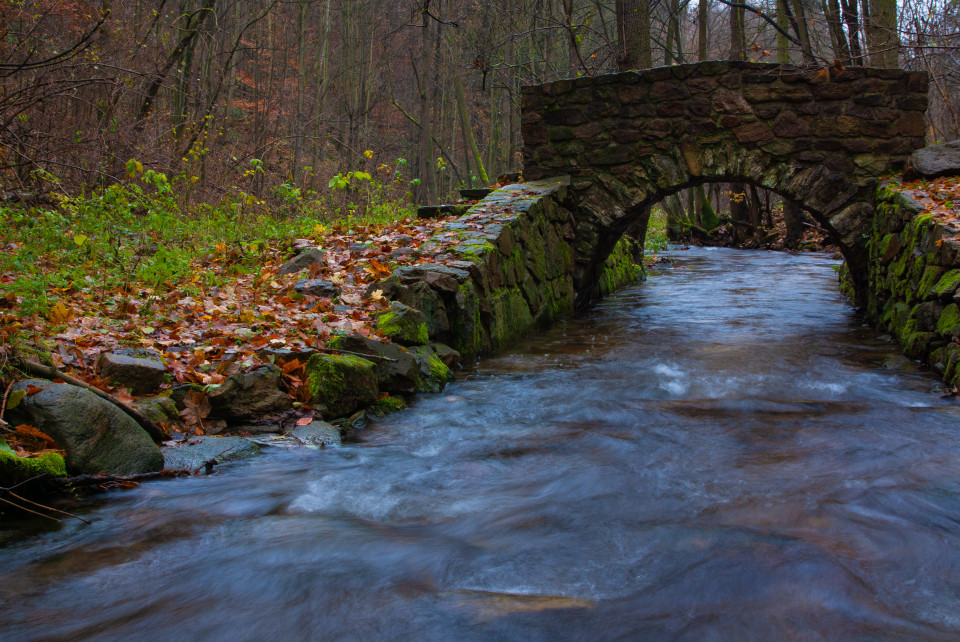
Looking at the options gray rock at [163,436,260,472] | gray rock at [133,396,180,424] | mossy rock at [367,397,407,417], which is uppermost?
gray rock at [133,396,180,424]

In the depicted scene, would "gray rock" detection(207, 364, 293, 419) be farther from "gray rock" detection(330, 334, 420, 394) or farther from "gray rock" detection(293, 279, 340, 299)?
"gray rock" detection(293, 279, 340, 299)

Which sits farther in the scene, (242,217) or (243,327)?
(242,217)

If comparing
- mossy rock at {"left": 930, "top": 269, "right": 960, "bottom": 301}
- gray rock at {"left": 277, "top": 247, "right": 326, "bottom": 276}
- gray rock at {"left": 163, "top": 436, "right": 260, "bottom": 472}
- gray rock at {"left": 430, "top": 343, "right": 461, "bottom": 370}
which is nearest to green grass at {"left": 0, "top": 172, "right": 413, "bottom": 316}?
gray rock at {"left": 277, "top": 247, "right": 326, "bottom": 276}

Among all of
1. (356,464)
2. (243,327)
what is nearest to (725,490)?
(356,464)

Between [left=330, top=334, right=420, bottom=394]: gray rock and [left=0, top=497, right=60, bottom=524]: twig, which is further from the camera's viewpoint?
[left=330, top=334, right=420, bottom=394]: gray rock

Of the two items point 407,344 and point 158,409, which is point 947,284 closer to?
point 407,344

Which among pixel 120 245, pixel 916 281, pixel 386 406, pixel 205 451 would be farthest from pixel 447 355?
pixel 916 281

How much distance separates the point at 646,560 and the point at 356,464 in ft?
5.14

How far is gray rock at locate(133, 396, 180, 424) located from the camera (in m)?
3.33

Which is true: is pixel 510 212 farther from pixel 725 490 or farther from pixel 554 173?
pixel 725 490

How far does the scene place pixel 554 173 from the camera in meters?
9.01

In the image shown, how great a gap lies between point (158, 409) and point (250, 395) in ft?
1.62

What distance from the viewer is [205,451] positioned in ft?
11.0

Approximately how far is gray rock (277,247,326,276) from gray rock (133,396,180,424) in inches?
118
